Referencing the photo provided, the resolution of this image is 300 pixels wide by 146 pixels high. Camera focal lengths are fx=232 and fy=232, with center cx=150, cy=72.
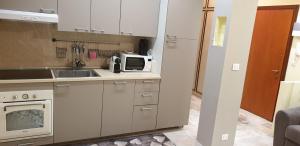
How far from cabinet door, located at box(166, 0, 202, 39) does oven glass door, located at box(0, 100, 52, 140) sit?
183 cm

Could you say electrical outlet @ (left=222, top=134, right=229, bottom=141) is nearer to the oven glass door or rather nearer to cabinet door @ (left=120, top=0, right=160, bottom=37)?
cabinet door @ (left=120, top=0, right=160, bottom=37)

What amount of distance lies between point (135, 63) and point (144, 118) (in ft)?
2.58

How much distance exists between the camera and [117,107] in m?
3.02

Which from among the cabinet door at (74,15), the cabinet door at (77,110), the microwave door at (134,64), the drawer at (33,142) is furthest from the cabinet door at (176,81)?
the drawer at (33,142)

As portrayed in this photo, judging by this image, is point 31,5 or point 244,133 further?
point 244,133

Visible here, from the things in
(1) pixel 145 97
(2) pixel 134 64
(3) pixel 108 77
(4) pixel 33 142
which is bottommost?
(4) pixel 33 142

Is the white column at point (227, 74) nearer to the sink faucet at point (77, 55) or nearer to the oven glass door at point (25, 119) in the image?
the sink faucet at point (77, 55)

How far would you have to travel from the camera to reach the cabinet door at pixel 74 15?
273 centimetres

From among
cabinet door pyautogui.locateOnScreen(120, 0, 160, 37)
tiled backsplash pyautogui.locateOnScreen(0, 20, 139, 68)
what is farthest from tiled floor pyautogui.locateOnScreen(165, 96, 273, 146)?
tiled backsplash pyautogui.locateOnScreen(0, 20, 139, 68)

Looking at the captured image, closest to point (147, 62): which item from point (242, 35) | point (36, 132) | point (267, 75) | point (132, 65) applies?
point (132, 65)

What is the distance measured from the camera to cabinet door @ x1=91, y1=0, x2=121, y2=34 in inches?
114

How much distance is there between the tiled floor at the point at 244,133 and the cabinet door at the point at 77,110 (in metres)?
1.15

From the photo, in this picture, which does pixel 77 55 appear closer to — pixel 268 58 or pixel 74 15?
pixel 74 15

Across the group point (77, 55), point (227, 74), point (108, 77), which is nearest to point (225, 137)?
point (227, 74)
